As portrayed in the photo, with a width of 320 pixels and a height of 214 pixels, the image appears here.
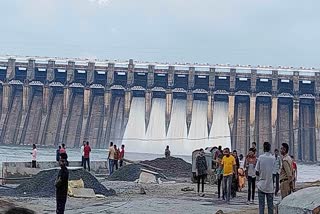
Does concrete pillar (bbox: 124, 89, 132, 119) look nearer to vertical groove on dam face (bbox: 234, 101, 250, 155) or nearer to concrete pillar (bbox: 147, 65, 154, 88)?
concrete pillar (bbox: 147, 65, 154, 88)

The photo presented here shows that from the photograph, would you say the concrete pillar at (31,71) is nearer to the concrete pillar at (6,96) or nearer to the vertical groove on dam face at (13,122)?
the concrete pillar at (6,96)

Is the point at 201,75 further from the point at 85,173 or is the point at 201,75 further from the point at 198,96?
the point at 85,173

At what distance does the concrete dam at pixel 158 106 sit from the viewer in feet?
248

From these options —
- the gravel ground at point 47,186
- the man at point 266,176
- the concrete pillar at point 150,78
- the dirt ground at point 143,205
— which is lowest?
the dirt ground at point 143,205

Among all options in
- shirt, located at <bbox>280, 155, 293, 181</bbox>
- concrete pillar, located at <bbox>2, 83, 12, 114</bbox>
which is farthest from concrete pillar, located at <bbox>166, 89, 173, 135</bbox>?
shirt, located at <bbox>280, 155, 293, 181</bbox>

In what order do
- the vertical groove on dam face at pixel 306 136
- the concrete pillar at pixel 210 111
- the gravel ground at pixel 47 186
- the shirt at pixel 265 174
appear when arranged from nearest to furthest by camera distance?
1. the shirt at pixel 265 174
2. the gravel ground at pixel 47 186
3. the vertical groove on dam face at pixel 306 136
4. the concrete pillar at pixel 210 111

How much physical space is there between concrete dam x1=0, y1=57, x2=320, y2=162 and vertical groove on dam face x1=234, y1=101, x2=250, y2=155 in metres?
0.12

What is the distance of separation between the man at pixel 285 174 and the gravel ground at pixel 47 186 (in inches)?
Answer: 306

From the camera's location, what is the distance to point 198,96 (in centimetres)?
7875

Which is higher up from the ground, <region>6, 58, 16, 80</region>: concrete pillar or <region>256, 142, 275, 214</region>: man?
<region>6, 58, 16, 80</region>: concrete pillar

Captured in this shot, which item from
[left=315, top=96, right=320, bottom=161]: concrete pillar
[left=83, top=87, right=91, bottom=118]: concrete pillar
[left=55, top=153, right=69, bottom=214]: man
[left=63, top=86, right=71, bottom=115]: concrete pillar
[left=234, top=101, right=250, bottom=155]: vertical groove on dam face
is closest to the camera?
[left=55, top=153, right=69, bottom=214]: man

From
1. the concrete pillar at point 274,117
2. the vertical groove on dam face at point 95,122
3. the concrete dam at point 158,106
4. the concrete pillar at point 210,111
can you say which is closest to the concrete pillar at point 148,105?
the concrete dam at point 158,106

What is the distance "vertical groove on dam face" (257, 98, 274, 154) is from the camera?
246 ft

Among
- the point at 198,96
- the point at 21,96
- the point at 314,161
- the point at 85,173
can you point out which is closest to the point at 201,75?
the point at 198,96
